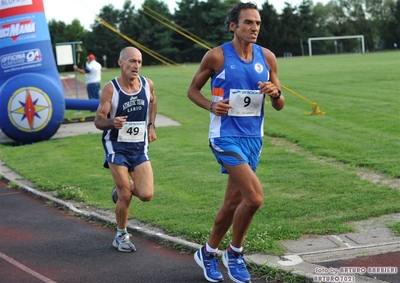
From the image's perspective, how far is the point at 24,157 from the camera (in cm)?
1541

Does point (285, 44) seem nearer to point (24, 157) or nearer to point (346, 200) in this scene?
point (24, 157)

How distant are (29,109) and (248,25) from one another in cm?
1176

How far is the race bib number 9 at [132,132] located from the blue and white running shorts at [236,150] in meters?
1.76

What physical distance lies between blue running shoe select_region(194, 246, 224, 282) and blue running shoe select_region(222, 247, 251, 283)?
114 millimetres

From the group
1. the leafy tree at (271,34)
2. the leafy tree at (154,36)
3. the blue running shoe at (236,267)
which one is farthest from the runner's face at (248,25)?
the leafy tree at (271,34)

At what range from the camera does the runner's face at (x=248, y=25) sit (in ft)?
20.4

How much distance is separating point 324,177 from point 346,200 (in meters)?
1.62

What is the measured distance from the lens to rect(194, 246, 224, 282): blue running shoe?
20.9 ft

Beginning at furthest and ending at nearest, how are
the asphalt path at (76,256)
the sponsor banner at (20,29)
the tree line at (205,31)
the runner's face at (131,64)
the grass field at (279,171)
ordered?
1. the tree line at (205,31)
2. the sponsor banner at (20,29)
3. the grass field at (279,171)
4. the runner's face at (131,64)
5. the asphalt path at (76,256)

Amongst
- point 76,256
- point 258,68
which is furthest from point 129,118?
point 258,68

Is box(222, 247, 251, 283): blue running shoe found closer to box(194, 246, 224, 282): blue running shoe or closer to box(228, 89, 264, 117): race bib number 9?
box(194, 246, 224, 282): blue running shoe

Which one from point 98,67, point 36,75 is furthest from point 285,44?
point 36,75

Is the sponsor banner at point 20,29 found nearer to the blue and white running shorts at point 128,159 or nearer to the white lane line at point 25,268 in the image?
the blue and white running shorts at point 128,159

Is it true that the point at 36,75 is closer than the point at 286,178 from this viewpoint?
No
